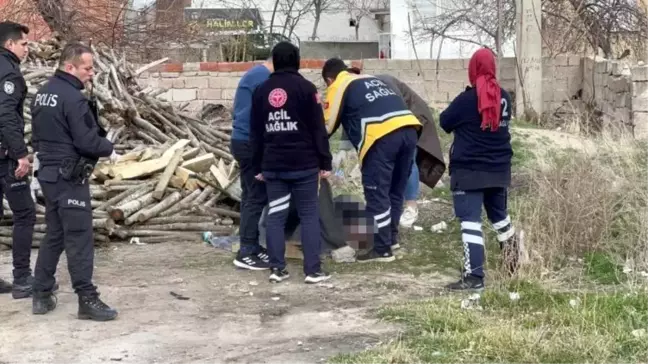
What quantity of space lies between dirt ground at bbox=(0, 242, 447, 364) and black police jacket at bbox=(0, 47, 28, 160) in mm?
1121

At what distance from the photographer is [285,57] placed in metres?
6.33

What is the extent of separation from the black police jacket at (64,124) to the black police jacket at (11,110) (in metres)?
0.43

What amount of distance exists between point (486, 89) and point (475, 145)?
41 centimetres

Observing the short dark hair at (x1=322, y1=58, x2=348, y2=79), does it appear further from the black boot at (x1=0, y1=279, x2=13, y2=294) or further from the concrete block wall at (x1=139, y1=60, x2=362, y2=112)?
the concrete block wall at (x1=139, y1=60, x2=362, y2=112)

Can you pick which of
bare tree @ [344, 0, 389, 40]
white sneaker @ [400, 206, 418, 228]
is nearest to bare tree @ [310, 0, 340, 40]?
bare tree @ [344, 0, 389, 40]

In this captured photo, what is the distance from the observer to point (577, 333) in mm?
4789

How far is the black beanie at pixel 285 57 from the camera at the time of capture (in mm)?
6332

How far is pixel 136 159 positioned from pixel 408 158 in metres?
3.46

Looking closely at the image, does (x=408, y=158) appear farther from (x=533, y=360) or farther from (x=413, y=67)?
(x=413, y=67)

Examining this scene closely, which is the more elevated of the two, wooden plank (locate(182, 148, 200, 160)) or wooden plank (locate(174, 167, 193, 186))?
wooden plank (locate(182, 148, 200, 160))

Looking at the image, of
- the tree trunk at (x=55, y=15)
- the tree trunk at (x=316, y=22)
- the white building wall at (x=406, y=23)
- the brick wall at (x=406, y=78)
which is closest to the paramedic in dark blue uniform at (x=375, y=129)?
the brick wall at (x=406, y=78)

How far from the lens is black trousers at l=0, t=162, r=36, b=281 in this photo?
6.02 metres

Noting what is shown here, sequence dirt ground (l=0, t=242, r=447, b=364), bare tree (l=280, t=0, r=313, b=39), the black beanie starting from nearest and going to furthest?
dirt ground (l=0, t=242, r=447, b=364)
the black beanie
bare tree (l=280, t=0, r=313, b=39)

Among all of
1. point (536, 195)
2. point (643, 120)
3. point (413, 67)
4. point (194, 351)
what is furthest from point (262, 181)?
point (413, 67)
